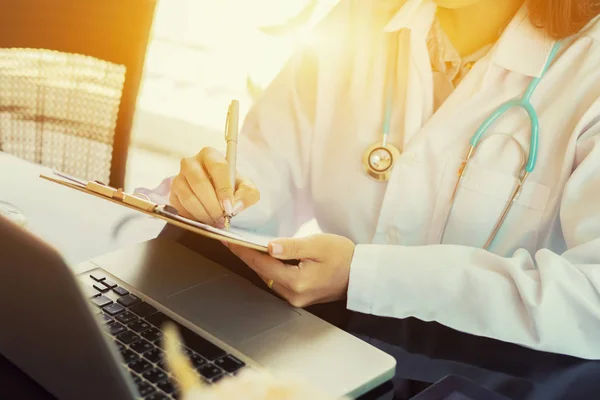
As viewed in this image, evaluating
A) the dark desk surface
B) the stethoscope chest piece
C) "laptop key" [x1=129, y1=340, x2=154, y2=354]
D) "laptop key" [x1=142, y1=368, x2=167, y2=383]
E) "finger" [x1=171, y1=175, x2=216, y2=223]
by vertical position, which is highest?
the stethoscope chest piece

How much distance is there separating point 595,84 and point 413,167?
0.29 m

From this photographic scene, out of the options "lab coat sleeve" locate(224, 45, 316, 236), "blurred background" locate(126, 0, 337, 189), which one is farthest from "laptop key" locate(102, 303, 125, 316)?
"blurred background" locate(126, 0, 337, 189)

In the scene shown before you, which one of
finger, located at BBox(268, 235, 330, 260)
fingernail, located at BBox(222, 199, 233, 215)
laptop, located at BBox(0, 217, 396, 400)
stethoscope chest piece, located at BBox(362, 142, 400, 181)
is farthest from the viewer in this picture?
stethoscope chest piece, located at BBox(362, 142, 400, 181)

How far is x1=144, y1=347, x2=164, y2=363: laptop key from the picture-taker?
615 mm

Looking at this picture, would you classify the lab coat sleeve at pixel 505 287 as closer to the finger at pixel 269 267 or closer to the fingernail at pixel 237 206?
the finger at pixel 269 267

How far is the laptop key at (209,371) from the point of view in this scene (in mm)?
606

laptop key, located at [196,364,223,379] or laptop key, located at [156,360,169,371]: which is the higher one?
laptop key, located at [156,360,169,371]

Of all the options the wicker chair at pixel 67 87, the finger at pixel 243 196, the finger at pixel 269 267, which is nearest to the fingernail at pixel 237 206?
the finger at pixel 243 196

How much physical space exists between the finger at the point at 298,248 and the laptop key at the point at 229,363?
0.16 meters

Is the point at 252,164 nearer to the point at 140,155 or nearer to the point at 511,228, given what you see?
the point at 511,228

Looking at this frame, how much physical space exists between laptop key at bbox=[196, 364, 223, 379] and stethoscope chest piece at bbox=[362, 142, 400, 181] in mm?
563

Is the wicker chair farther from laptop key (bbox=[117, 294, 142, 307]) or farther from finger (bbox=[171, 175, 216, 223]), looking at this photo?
laptop key (bbox=[117, 294, 142, 307])

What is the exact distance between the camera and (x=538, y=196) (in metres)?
0.98

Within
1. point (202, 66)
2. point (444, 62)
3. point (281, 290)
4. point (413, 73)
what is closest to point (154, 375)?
point (281, 290)
